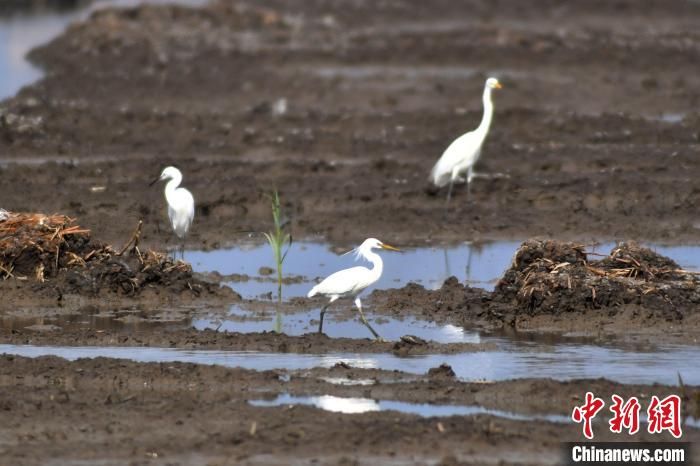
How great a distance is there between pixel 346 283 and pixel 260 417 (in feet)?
11.0

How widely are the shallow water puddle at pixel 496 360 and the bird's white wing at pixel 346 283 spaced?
111 centimetres

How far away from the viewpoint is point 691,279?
13.9 m

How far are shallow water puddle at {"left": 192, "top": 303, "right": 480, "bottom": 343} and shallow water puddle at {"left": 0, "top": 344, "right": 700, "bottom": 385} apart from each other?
832mm

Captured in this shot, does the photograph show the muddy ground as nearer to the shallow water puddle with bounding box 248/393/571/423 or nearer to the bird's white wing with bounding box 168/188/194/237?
the shallow water puddle with bounding box 248/393/571/423

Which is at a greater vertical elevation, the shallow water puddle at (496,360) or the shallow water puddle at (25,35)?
the shallow water puddle at (25,35)

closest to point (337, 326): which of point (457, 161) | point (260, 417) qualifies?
point (260, 417)

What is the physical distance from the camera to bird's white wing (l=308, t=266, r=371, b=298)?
12922mm

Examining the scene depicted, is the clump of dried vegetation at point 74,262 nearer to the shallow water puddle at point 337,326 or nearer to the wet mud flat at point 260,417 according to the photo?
the shallow water puddle at point 337,326

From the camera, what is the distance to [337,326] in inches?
537

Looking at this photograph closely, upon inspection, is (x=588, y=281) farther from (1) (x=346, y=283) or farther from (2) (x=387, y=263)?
(2) (x=387, y=263)

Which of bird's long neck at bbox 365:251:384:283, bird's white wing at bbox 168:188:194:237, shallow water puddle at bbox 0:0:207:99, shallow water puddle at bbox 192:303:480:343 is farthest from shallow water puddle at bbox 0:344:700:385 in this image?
shallow water puddle at bbox 0:0:207:99

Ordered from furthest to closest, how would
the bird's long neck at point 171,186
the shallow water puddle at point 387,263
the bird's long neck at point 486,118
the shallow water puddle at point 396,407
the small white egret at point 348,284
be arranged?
the bird's long neck at point 486,118 → the bird's long neck at point 171,186 → the shallow water puddle at point 387,263 → the small white egret at point 348,284 → the shallow water puddle at point 396,407

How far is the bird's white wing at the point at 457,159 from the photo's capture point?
20.2 meters

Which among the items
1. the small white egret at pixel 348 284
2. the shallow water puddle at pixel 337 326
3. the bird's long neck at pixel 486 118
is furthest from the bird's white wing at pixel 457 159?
the small white egret at pixel 348 284
